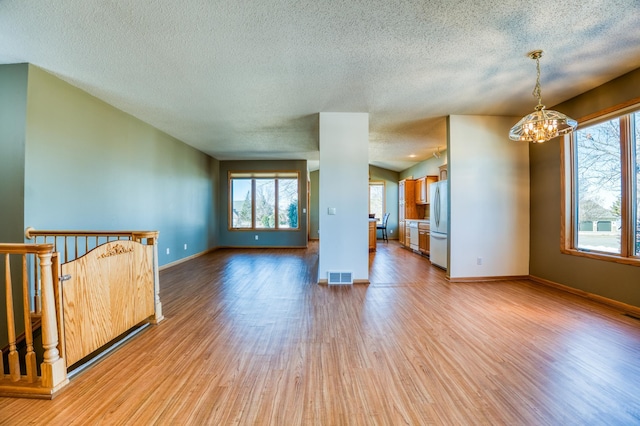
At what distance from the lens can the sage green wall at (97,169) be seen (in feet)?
9.62

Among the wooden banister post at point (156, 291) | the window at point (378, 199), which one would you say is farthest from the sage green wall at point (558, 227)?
the window at point (378, 199)

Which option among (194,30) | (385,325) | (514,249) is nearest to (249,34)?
(194,30)

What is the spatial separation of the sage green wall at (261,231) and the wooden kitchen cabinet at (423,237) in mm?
3308

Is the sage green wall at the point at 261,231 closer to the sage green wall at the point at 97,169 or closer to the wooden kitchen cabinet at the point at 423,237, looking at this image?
the sage green wall at the point at 97,169

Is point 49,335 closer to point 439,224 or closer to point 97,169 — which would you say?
point 97,169

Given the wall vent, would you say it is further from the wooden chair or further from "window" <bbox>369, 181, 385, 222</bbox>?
"window" <bbox>369, 181, 385, 222</bbox>

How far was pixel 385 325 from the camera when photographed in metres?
2.71

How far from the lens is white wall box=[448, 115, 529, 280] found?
4.37 m

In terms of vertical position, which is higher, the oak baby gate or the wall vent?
the oak baby gate

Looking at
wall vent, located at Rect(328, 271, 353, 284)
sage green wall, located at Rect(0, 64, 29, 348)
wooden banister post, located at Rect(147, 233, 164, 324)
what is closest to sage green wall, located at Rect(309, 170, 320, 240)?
wall vent, located at Rect(328, 271, 353, 284)

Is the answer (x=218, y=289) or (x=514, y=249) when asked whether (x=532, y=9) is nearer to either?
(x=514, y=249)

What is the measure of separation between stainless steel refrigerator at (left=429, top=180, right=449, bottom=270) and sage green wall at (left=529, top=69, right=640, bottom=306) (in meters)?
1.32

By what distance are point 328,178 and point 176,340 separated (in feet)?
9.37

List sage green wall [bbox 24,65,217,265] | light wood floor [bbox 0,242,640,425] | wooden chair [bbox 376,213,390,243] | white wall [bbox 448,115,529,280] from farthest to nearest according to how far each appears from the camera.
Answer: wooden chair [bbox 376,213,390,243] < white wall [bbox 448,115,529,280] < sage green wall [bbox 24,65,217,265] < light wood floor [bbox 0,242,640,425]
